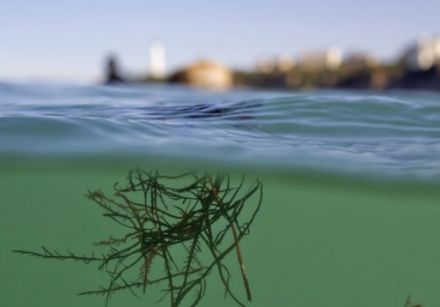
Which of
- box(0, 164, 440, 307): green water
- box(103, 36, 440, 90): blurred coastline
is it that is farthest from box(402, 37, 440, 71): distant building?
box(0, 164, 440, 307): green water

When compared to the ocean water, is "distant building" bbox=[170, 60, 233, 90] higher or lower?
higher

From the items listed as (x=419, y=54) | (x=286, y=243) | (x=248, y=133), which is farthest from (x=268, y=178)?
(x=419, y=54)

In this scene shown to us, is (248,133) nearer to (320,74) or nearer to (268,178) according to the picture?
(268,178)

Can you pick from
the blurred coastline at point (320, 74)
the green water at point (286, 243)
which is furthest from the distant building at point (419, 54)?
the green water at point (286, 243)

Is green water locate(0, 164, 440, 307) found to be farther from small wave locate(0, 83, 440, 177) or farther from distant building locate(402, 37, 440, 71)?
distant building locate(402, 37, 440, 71)

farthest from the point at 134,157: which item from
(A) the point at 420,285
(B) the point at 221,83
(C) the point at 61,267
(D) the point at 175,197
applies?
(B) the point at 221,83

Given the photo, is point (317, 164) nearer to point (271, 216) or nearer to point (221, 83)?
point (271, 216)

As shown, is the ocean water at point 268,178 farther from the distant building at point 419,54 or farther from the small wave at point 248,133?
the distant building at point 419,54
